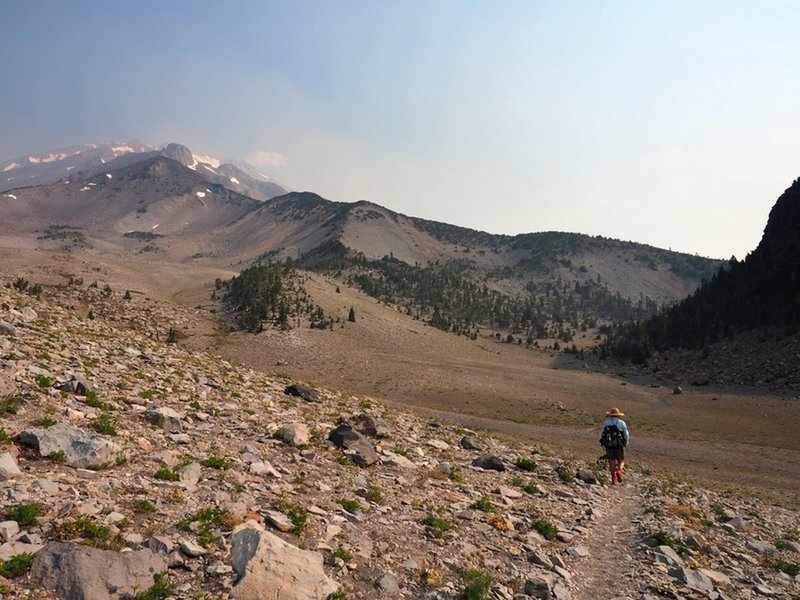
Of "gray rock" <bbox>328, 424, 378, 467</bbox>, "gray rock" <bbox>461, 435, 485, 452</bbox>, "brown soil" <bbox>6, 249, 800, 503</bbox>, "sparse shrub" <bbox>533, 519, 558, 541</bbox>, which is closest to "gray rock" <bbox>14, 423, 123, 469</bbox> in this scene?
"gray rock" <bbox>328, 424, 378, 467</bbox>

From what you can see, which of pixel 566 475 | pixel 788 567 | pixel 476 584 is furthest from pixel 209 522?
pixel 566 475

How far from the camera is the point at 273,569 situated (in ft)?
22.0

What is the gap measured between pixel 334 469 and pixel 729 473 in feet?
85.7

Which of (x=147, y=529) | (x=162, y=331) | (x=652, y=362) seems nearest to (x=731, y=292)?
(x=652, y=362)

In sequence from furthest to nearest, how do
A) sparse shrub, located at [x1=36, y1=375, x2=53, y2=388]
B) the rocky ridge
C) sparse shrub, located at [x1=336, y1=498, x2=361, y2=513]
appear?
sparse shrub, located at [x1=36, y1=375, x2=53, y2=388], sparse shrub, located at [x1=336, y1=498, x2=361, y2=513], the rocky ridge

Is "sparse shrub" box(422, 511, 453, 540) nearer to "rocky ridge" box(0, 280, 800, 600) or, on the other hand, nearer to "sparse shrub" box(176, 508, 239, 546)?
"rocky ridge" box(0, 280, 800, 600)

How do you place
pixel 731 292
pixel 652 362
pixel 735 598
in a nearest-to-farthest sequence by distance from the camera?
pixel 735 598, pixel 652 362, pixel 731 292

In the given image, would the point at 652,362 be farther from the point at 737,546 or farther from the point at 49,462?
the point at 49,462

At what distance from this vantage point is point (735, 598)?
9195mm

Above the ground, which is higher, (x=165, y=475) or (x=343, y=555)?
(x=165, y=475)

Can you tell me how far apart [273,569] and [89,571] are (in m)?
2.39

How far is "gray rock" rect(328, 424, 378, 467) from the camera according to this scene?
545 inches

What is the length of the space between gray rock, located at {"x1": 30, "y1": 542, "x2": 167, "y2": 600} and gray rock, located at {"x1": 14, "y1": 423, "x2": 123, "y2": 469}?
326 cm

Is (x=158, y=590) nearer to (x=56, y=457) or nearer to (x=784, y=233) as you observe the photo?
(x=56, y=457)
